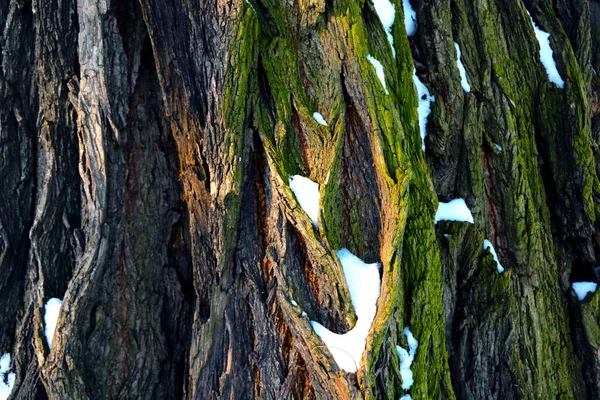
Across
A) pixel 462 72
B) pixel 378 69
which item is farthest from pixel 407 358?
pixel 462 72

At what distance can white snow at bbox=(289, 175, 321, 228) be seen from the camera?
3143 mm

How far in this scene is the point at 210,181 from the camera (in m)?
3.46

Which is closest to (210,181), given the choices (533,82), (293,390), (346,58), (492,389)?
(346,58)

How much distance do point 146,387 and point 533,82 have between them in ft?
11.9

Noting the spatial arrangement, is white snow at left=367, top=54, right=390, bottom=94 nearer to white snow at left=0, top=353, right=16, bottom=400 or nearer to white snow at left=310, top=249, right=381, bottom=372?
white snow at left=310, top=249, right=381, bottom=372

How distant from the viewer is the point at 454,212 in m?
3.83

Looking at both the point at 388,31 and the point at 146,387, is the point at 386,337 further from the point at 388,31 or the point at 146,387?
the point at 388,31

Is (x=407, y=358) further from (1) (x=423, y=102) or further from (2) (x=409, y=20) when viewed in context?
(2) (x=409, y=20)

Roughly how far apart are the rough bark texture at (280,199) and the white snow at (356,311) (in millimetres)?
54

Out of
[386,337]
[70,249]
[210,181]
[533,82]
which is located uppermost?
[533,82]

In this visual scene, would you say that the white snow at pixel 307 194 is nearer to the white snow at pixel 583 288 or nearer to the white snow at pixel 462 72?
the white snow at pixel 462 72

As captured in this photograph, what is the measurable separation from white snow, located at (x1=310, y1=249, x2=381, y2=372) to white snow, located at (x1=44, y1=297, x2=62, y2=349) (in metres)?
1.71

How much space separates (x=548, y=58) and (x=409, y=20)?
1214mm

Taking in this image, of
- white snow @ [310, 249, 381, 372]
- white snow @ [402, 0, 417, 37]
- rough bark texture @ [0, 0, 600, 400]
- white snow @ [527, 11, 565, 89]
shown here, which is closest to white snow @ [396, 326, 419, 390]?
rough bark texture @ [0, 0, 600, 400]
